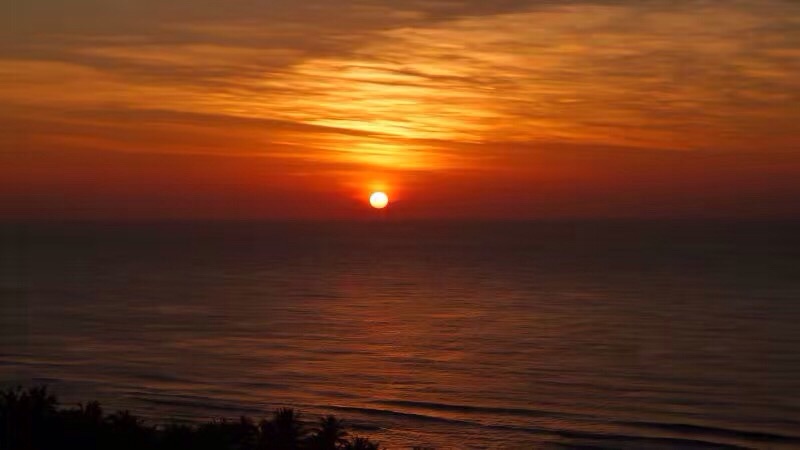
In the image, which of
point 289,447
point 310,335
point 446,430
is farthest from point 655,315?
point 289,447

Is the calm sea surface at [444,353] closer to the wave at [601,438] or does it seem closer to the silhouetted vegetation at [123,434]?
the wave at [601,438]

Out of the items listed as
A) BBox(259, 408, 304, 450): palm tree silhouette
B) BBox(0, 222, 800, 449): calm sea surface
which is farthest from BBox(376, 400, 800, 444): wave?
BBox(259, 408, 304, 450): palm tree silhouette

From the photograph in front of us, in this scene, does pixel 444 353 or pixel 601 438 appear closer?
pixel 601 438

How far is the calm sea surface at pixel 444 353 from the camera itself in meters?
29.8

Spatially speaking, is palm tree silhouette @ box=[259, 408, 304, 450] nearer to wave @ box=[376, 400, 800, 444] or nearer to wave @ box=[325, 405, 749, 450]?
wave @ box=[325, 405, 749, 450]

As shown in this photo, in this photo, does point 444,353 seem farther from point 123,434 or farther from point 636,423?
point 123,434

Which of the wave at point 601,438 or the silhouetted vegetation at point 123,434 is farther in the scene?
the wave at point 601,438

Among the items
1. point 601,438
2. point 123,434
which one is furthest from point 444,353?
point 123,434

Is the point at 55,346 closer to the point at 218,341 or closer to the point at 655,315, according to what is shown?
the point at 218,341

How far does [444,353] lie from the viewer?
44.2 m

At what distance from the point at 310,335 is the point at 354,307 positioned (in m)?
18.1

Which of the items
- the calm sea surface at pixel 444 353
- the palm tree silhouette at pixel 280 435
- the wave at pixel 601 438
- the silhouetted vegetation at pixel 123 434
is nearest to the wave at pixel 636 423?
the calm sea surface at pixel 444 353

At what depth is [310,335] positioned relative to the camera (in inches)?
2005

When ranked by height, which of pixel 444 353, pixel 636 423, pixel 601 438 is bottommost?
pixel 601 438
